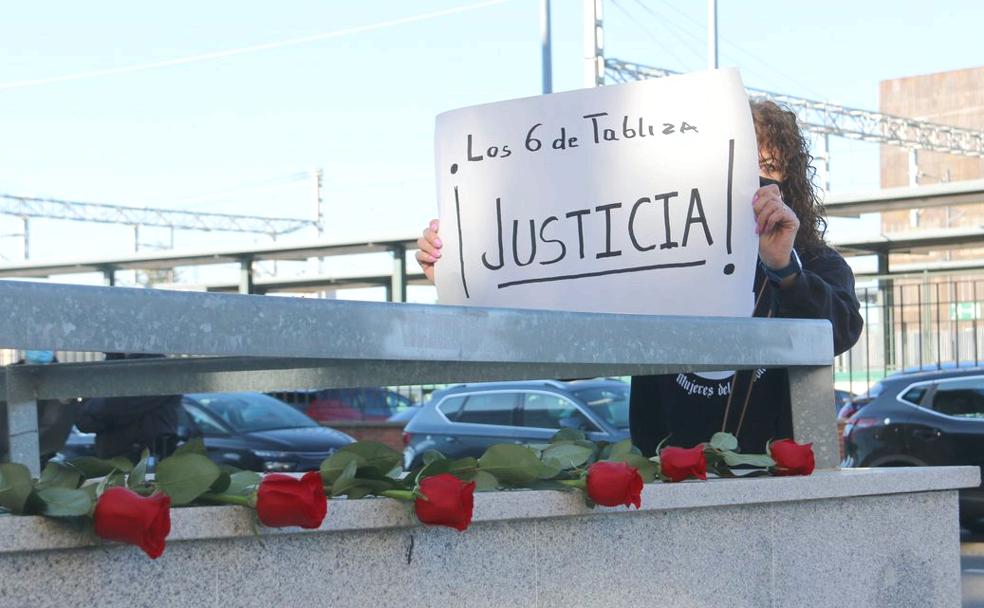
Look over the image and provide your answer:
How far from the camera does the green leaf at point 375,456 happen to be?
6.31 feet

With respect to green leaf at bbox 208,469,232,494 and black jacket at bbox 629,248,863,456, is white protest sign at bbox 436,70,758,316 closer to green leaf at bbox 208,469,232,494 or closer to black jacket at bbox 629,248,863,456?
black jacket at bbox 629,248,863,456

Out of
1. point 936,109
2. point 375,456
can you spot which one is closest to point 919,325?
point 375,456

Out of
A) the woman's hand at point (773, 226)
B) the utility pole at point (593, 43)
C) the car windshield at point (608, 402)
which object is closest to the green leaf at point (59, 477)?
the woman's hand at point (773, 226)

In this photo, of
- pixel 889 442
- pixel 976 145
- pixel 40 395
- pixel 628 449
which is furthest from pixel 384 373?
pixel 976 145

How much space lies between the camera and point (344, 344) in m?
1.76

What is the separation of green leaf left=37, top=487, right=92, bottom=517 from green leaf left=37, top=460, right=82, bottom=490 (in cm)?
7

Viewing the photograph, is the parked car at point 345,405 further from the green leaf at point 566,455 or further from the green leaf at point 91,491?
the green leaf at point 91,491

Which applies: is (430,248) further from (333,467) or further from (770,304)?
(333,467)

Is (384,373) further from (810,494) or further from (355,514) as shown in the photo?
(810,494)

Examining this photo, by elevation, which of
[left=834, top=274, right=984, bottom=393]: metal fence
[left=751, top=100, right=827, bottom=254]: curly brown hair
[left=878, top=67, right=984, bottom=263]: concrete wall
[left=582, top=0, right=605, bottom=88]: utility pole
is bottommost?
[left=834, top=274, right=984, bottom=393]: metal fence

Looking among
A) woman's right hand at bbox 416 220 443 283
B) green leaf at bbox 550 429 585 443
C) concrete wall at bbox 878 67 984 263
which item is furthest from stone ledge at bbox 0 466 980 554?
concrete wall at bbox 878 67 984 263

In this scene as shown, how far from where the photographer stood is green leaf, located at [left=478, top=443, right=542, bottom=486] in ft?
6.77

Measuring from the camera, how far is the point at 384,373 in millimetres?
2291

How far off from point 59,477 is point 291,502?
10.9 inches
